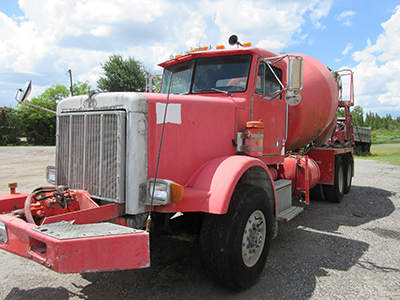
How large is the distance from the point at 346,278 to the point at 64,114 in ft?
12.8

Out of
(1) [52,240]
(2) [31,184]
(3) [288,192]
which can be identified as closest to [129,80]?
(2) [31,184]

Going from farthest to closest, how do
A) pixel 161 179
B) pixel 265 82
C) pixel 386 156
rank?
pixel 386 156 → pixel 265 82 → pixel 161 179

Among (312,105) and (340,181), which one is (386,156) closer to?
(340,181)

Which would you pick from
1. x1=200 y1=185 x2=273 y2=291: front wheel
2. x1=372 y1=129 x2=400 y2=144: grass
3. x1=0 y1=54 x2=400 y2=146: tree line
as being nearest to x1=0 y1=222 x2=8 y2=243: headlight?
x1=200 y1=185 x2=273 y2=291: front wheel

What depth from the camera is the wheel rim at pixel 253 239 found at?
326 cm

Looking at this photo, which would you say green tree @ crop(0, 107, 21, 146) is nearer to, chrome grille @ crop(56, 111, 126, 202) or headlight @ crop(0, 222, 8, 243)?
chrome grille @ crop(56, 111, 126, 202)

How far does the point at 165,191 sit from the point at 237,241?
950 mm

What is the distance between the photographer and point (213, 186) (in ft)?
9.70

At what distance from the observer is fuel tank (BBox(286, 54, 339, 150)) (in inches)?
214

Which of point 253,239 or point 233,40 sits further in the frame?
point 233,40

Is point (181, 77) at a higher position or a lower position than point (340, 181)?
higher

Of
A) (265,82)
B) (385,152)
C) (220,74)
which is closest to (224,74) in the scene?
(220,74)

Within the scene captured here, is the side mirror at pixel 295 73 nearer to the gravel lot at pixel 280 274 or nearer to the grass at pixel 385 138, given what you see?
the gravel lot at pixel 280 274

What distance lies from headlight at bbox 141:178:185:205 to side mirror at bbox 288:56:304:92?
2062 mm
